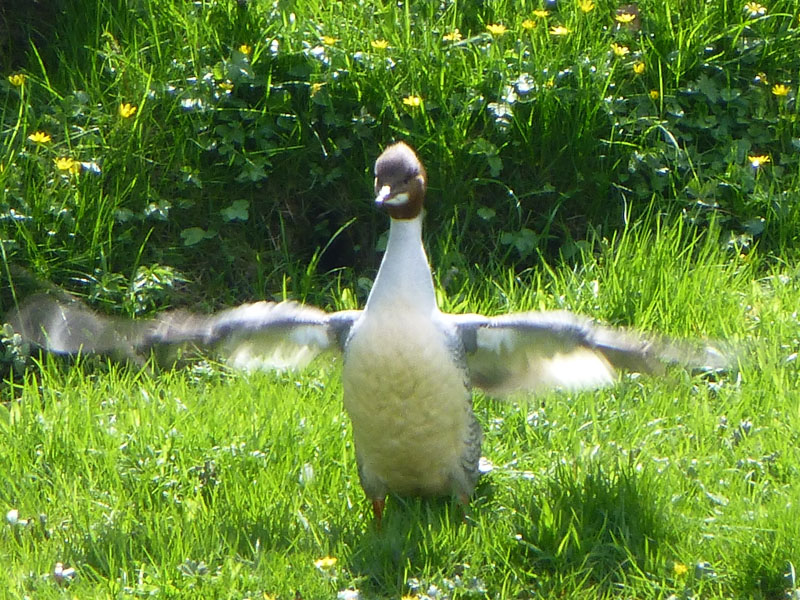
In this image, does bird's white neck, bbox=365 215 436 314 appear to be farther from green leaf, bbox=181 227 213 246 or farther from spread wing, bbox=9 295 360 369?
green leaf, bbox=181 227 213 246

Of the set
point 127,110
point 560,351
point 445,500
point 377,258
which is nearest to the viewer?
point 560,351

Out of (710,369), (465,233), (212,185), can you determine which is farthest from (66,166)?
(710,369)

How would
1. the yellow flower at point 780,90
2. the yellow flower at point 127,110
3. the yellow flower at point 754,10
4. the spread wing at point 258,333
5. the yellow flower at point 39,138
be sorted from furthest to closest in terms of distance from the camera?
the yellow flower at point 754,10, the yellow flower at point 780,90, the yellow flower at point 127,110, the yellow flower at point 39,138, the spread wing at point 258,333

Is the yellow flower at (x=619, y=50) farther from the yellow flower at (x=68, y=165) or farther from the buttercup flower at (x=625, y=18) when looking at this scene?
the yellow flower at (x=68, y=165)

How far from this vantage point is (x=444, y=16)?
18.6 feet

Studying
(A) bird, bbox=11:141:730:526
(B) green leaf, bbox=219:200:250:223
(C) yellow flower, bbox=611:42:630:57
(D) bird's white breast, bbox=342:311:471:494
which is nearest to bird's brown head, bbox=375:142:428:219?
(A) bird, bbox=11:141:730:526

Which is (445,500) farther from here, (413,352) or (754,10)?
(754,10)

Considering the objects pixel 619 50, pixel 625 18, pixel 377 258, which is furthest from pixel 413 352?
pixel 625 18

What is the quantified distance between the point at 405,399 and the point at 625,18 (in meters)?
2.67

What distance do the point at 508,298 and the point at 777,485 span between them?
1.41 m

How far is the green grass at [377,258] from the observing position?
144 inches

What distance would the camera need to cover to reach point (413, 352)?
11.6ft

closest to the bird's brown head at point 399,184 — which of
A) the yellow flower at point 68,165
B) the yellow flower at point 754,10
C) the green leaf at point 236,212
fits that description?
the green leaf at point 236,212

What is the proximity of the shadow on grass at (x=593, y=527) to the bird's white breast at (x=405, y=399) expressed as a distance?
0.99 ft
